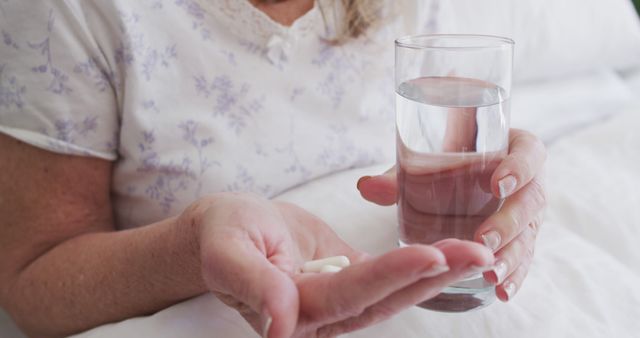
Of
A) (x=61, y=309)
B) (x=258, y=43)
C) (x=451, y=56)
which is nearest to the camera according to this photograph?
(x=451, y=56)

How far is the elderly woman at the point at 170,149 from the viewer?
647 millimetres

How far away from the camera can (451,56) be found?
0.62 meters

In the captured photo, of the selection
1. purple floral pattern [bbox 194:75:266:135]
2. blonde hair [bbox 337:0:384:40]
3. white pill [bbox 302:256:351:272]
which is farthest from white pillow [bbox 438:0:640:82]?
white pill [bbox 302:256:351:272]

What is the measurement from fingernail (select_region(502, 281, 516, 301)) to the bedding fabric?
34 millimetres

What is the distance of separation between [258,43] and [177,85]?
0.12 metres

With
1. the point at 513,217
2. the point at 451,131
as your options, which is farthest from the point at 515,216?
the point at 451,131

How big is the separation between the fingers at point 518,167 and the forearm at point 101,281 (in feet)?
1.03

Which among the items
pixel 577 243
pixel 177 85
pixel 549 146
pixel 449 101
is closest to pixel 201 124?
pixel 177 85

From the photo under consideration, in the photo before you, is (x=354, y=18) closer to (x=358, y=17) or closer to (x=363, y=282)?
(x=358, y=17)

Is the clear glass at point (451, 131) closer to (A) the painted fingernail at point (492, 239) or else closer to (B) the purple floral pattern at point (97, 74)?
(A) the painted fingernail at point (492, 239)

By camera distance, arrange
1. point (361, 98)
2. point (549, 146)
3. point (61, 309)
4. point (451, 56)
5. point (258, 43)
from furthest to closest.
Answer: point (549, 146) → point (361, 98) → point (258, 43) → point (61, 309) → point (451, 56)

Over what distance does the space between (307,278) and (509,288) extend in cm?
26

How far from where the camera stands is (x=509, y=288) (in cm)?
64

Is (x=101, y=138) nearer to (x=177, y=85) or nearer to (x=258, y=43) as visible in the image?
(x=177, y=85)
